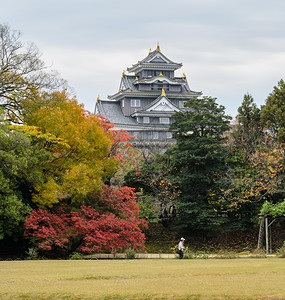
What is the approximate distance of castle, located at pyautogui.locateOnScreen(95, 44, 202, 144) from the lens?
62.7 meters

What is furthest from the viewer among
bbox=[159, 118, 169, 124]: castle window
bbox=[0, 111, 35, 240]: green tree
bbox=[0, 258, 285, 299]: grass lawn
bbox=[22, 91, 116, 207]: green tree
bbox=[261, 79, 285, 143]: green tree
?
bbox=[159, 118, 169, 124]: castle window

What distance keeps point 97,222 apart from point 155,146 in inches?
656

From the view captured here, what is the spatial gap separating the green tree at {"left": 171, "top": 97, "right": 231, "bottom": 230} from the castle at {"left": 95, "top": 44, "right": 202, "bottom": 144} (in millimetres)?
29465

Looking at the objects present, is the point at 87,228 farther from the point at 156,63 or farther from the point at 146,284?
the point at 156,63

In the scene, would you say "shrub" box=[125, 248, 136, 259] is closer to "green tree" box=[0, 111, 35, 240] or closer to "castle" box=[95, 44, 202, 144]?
"green tree" box=[0, 111, 35, 240]

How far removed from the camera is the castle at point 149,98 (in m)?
62.7

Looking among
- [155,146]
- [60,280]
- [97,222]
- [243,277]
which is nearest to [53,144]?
[97,222]

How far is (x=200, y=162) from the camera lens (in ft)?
99.5

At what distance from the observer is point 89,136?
24438mm

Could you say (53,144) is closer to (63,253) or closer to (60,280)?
(63,253)

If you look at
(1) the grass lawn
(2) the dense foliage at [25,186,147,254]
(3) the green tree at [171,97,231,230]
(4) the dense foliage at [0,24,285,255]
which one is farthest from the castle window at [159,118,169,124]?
(1) the grass lawn

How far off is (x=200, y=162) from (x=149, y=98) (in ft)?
122

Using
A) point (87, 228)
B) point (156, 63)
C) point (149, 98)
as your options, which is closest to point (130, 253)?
point (87, 228)

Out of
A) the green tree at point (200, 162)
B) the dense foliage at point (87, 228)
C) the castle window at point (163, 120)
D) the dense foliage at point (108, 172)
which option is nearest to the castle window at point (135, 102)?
the castle window at point (163, 120)
